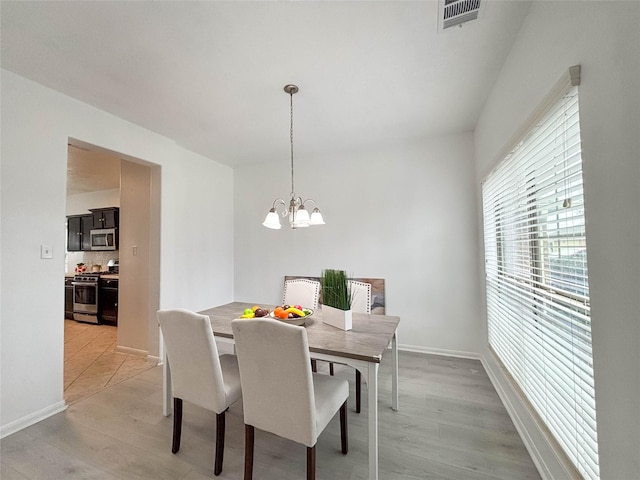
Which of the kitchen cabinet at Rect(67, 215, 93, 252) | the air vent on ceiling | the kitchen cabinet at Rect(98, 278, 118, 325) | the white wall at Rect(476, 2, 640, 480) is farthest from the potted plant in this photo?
the kitchen cabinet at Rect(67, 215, 93, 252)

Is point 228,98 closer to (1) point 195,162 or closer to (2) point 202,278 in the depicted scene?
(1) point 195,162

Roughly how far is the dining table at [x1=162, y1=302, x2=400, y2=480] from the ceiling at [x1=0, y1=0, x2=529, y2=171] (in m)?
1.86

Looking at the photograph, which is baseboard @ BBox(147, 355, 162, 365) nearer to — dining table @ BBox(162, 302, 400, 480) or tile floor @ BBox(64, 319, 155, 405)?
tile floor @ BBox(64, 319, 155, 405)

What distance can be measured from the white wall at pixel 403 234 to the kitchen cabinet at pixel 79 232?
13.0ft

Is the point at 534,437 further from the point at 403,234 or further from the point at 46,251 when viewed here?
the point at 46,251

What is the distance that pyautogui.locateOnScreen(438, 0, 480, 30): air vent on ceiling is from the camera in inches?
58.0

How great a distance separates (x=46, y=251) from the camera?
2.20 metres

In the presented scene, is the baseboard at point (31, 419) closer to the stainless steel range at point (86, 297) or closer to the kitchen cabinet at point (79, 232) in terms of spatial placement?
the stainless steel range at point (86, 297)

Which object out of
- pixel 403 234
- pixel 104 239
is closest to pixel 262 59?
pixel 403 234

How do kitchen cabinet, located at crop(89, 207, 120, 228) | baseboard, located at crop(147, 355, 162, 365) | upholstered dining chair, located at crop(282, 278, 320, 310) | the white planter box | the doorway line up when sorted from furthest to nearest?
kitchen cabinet, located at crop(89, 207, 120, 228) < baseboard, located at crop(147, 355, 162, 365) < the doorway < upholstered dining chair, located at crop(282, 278, 320, 310) < the white planter box

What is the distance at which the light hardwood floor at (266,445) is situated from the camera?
5.26 ft

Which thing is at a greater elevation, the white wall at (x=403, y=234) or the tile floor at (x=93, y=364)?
the white wall at (x=403, y=234)

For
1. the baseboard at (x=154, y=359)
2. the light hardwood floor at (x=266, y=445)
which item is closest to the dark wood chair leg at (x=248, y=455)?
the light hardwood floor at (x=266, y=445)

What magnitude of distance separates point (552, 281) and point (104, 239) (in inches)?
257
